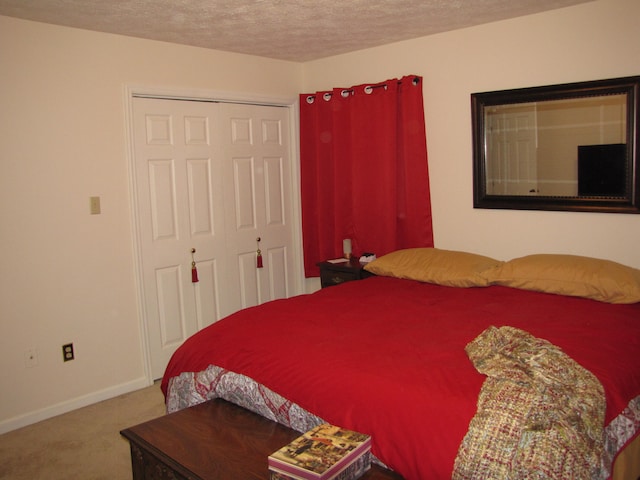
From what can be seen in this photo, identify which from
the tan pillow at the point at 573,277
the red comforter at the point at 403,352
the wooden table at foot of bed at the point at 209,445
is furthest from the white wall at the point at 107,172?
the wooden table at foot of bed at the point at 209,445

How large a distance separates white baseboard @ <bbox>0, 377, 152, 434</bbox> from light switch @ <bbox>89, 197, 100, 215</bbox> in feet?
3.74

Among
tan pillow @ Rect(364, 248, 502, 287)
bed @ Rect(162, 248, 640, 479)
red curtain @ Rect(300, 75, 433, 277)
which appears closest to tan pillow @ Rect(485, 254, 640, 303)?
bed @ Rect(162, 248, 640, 479)

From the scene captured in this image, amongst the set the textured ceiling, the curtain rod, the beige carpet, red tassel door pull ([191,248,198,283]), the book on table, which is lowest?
the beige carpet

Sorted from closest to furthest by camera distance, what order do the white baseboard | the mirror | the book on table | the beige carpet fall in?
the book on table < the beige carpet < the mirror < the white baseboard

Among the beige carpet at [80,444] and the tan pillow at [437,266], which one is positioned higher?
the tan pillow at [437,266]

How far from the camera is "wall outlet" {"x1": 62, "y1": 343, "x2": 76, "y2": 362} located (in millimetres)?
3510

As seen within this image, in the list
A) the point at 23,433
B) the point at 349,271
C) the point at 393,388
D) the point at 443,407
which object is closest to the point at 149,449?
the point at 393,388

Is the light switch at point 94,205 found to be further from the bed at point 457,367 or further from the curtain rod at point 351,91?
the curtain rod at point 351,91

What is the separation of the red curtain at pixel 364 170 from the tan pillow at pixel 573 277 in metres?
0.91

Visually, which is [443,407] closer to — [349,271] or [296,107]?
[349,271]

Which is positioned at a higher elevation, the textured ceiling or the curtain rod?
the textured ceiling

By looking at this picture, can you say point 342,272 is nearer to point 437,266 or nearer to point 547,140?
point 437,266

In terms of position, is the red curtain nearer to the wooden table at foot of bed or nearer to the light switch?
the light switch

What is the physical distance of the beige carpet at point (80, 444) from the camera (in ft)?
9.27
